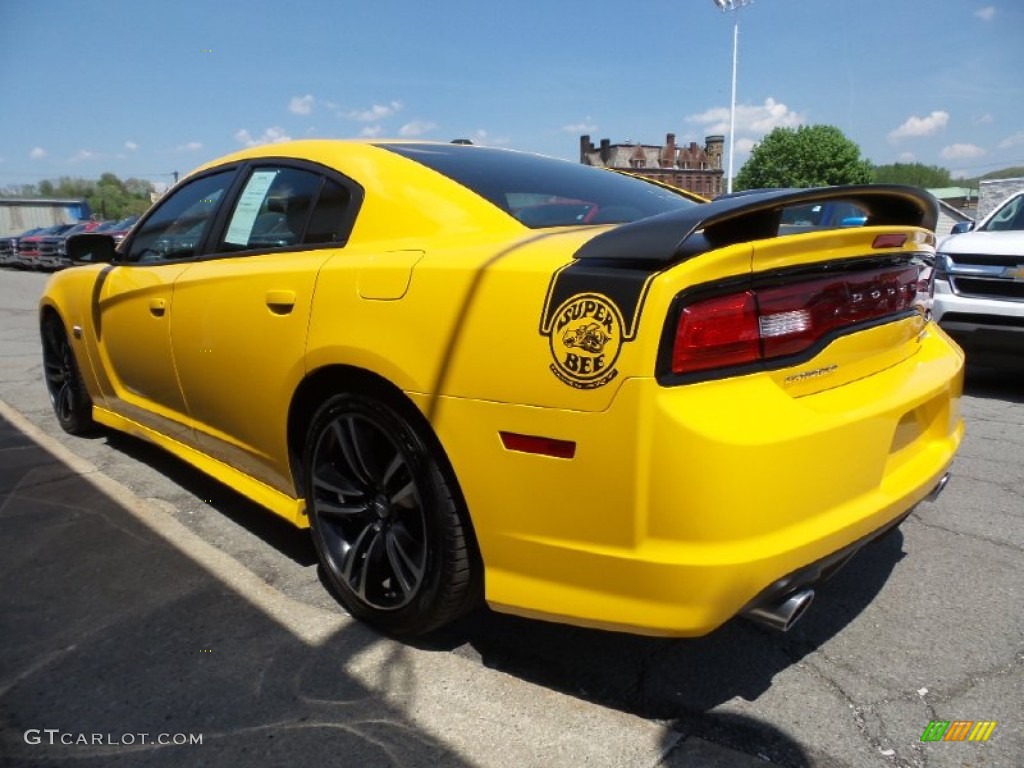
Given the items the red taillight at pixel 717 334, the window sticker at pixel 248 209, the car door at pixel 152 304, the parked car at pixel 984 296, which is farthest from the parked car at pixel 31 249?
the red taillight at pixel 717 334

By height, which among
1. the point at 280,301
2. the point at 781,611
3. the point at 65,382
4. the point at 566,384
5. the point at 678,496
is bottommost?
the point at 65,382

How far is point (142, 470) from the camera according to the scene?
13.2ft

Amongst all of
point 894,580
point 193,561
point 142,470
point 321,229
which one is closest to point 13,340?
point 142,470

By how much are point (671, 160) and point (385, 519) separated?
73.2 metres

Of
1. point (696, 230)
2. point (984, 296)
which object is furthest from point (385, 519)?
point (984, 296)

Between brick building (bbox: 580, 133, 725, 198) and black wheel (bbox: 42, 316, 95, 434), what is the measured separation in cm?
6449

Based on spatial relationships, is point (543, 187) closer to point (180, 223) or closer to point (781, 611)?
point (781, 611)

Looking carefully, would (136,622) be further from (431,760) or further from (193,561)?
(431,760)

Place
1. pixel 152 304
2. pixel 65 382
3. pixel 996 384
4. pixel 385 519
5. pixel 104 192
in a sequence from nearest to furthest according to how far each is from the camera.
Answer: pixel 385 519 → pixel 152 304 → pixel 65 382 → pixel 996 384 → pixel 104 192

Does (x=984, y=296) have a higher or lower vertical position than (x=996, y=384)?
higher

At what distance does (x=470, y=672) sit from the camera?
2.14 m

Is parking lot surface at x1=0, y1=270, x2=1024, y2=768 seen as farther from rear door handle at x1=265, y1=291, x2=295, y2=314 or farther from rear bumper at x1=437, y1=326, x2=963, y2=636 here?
rear door handle at x1=265, y1=291, x2=295, y2=314

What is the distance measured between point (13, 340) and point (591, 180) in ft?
29.0

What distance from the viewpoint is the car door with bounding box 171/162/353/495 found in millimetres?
A: 2430
